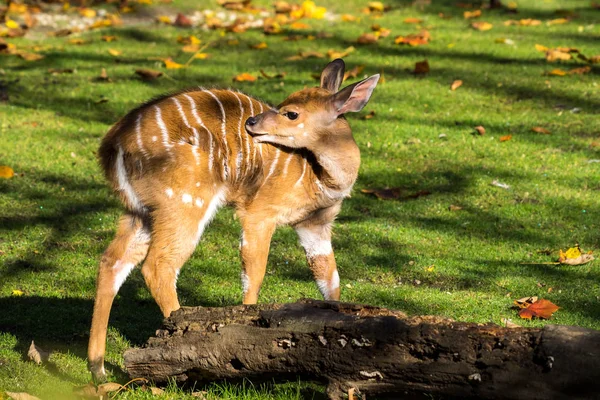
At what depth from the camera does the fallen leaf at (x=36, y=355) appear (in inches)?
221

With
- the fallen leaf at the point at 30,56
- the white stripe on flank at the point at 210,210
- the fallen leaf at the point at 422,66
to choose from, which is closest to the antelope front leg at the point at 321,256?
the white stripe on flank at the point at 210,210

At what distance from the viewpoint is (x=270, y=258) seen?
7.91 metres

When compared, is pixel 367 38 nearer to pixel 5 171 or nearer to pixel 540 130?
pixel 540 130

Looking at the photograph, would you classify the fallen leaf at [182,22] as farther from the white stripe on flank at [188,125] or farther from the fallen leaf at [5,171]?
the white stripe on flank at [188,125]

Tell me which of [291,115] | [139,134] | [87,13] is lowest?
[87,13]

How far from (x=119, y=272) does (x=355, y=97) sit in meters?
2.08

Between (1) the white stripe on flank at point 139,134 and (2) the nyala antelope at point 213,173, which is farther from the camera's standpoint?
(1) the white stripe on flank at point 139,134

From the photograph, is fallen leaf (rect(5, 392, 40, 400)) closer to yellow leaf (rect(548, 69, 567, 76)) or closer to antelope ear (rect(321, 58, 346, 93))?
antelope ear (rect(321, 58, 346, 93))

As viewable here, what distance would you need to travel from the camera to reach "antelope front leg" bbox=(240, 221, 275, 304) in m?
6.17

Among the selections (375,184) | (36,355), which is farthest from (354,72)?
(36,355)

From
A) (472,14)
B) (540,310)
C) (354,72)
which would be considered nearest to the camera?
(540,310)

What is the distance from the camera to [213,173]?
19.8 ft

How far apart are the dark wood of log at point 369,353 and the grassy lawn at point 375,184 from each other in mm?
259

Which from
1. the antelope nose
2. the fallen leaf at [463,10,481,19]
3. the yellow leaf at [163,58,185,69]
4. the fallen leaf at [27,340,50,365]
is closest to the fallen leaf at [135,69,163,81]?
the yellow leaf at [163,58,185,69]
